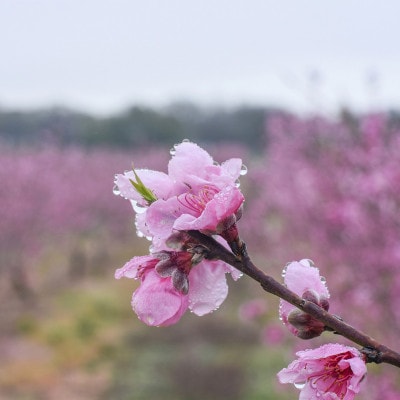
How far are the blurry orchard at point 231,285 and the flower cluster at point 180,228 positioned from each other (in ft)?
12.6

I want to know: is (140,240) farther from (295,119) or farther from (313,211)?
(313,211)

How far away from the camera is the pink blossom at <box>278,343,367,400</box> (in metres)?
1.02

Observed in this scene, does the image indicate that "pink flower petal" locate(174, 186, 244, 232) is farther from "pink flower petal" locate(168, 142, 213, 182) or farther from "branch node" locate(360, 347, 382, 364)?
"branch node" locate(360, 347, 382, 364)

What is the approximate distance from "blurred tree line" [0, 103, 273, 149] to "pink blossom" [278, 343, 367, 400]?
75.0 feet

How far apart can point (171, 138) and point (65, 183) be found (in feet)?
36.8

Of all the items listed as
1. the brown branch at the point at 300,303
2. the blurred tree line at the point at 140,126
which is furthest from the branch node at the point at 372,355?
the blurred tree line at the point at 140,126

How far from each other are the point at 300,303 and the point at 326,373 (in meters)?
0.14

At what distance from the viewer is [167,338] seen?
1263 centimetres

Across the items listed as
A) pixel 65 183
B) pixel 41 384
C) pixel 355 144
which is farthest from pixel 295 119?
pixel 65 183

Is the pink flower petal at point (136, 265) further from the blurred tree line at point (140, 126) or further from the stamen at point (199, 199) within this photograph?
the blurred tree line at point (140, 126)

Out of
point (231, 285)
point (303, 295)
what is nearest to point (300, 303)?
point (303, 295)

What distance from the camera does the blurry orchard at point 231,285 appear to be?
5641 mm

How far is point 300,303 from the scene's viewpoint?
40.3 inches

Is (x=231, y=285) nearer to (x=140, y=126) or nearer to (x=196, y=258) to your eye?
(x=196, y=258)
